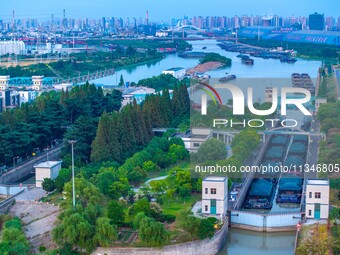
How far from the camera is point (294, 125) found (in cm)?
760

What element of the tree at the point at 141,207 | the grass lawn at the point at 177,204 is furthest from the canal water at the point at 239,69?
the tree at the point at 141,207

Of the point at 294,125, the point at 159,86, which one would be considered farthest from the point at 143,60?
the point at 294,125

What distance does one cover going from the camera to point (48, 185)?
5.68 m

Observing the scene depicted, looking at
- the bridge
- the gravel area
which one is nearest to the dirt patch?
the gravel area

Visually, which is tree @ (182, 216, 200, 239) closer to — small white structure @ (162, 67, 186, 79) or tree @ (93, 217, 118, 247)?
tree @ (93, 217, 118, 247)

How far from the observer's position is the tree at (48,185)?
A: 5684 mm

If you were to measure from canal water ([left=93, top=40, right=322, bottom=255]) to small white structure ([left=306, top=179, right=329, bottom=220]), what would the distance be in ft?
0.66

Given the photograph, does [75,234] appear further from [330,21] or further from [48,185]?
[330,21]

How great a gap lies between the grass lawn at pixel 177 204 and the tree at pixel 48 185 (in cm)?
90

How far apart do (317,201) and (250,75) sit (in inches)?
413

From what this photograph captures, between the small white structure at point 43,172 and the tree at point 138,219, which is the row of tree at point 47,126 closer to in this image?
the small white structure at point 43,172

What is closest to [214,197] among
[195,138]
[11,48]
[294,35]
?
[195,138]

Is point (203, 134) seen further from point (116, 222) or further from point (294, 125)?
point (116, 222)

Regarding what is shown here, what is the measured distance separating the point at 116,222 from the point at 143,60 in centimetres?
1515
